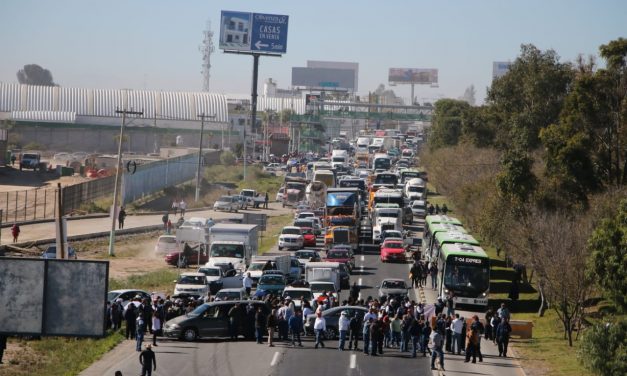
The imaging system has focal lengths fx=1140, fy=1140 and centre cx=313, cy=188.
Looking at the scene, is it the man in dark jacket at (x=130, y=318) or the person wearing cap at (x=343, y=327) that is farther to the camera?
the man in dark jacket at (x=130, y=318)

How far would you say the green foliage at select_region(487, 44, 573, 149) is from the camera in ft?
249

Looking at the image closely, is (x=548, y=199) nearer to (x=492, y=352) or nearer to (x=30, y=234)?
(x=492, y=352)

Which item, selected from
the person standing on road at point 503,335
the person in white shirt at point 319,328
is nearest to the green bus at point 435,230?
the person standing on road at point 503,335

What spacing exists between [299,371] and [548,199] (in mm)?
26619

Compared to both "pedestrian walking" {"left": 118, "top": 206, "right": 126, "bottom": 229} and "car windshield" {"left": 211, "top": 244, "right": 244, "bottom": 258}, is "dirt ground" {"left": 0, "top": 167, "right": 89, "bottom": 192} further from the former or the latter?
"car windshield" {"left": 211, "top": 244, "right": 244, "bottom": 258}

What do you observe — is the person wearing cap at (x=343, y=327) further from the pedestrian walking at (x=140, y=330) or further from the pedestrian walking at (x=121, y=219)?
the pedestrian walking at (x=121, y=219)

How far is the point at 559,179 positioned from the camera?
55125mm

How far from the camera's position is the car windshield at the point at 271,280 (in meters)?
46.3

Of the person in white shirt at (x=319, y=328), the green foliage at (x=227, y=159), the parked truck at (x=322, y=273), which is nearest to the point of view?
the person in white shirt at (x=319, y=328)

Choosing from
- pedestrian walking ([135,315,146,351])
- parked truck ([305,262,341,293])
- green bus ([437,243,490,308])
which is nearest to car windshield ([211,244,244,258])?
parked truck ([305,262,341,293])

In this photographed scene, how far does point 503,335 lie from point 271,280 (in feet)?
46.0

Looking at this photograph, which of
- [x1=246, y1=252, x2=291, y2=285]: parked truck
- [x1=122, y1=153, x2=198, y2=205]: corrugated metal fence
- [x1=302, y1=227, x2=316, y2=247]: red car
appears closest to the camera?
[x1=246, y1=252, x2=291, y2=285]: parked truck

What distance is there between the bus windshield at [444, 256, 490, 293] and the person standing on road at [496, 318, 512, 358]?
11.7m

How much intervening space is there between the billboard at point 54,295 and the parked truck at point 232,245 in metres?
29.7
